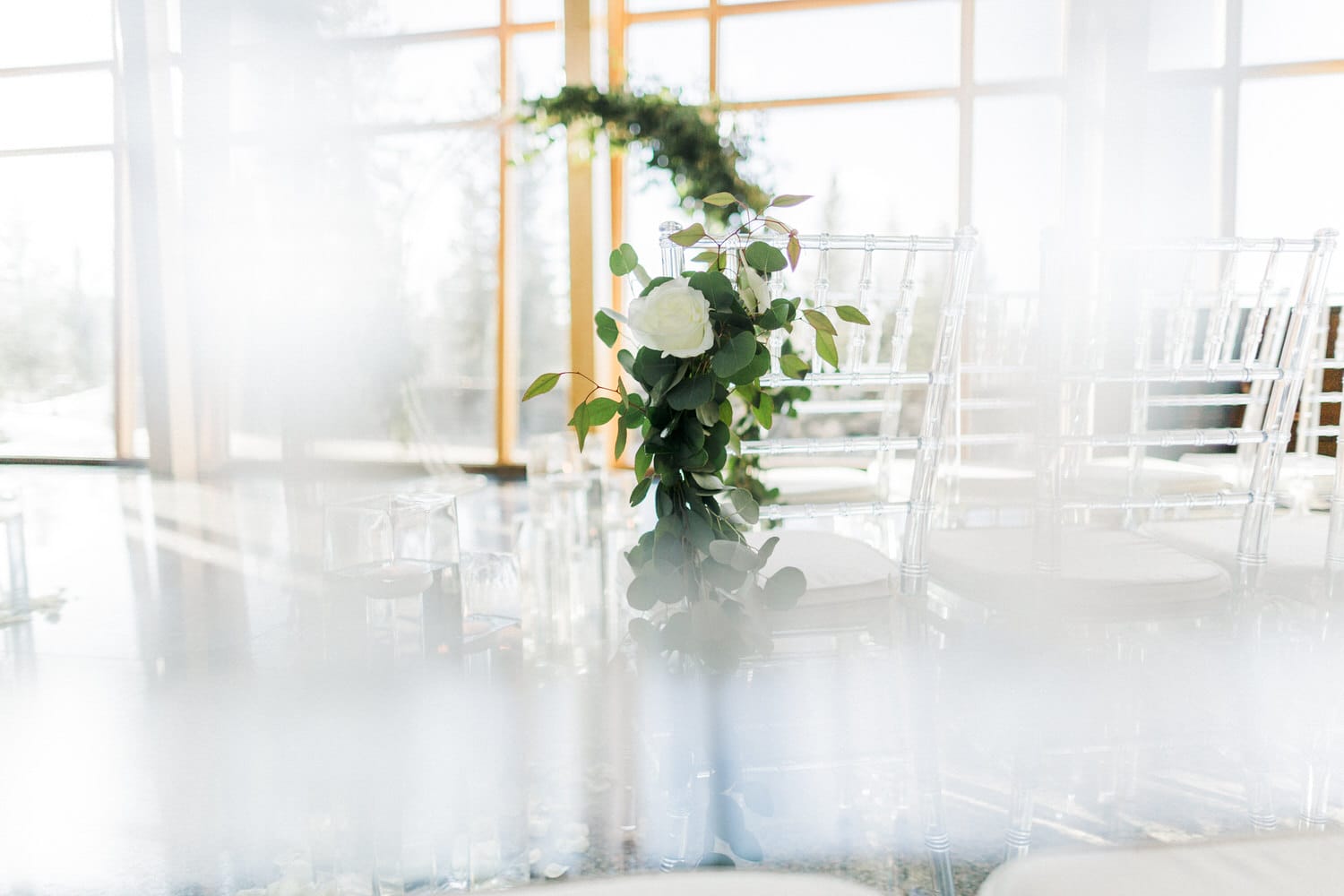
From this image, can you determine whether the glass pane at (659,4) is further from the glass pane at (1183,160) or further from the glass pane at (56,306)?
the glass pane at (56,306)

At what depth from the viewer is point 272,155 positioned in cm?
536

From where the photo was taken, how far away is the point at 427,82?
18.3 ft

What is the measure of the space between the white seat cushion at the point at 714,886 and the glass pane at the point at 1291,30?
6013 millimetres

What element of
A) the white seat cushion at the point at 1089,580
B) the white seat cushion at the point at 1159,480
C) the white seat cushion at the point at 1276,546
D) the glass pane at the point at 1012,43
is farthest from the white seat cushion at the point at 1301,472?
the glass pane at the point at 1012,43

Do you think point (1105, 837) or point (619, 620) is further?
point (619, 620)

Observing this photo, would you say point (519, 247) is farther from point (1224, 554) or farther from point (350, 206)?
point (1224, 554)

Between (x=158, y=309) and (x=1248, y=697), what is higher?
(x=158, y=309)

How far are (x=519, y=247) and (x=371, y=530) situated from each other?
4.84 meters

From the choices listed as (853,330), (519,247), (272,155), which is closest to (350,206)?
(272,155)

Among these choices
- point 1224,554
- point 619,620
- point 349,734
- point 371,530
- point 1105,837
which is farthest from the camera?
point 619,620

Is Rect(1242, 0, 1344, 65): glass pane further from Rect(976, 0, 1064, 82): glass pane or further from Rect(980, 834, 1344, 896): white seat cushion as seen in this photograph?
Rect(980, 834, 1344, 896): white seat cushion

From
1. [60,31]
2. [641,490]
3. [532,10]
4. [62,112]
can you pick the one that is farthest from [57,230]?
[641,490]

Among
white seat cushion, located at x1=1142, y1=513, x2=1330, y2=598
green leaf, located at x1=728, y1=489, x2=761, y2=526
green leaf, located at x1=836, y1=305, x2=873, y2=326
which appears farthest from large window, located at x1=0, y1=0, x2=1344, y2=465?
green leaf, located at x1=728, y1=489, x2=761, y2=526

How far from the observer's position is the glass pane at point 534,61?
17.8ft
